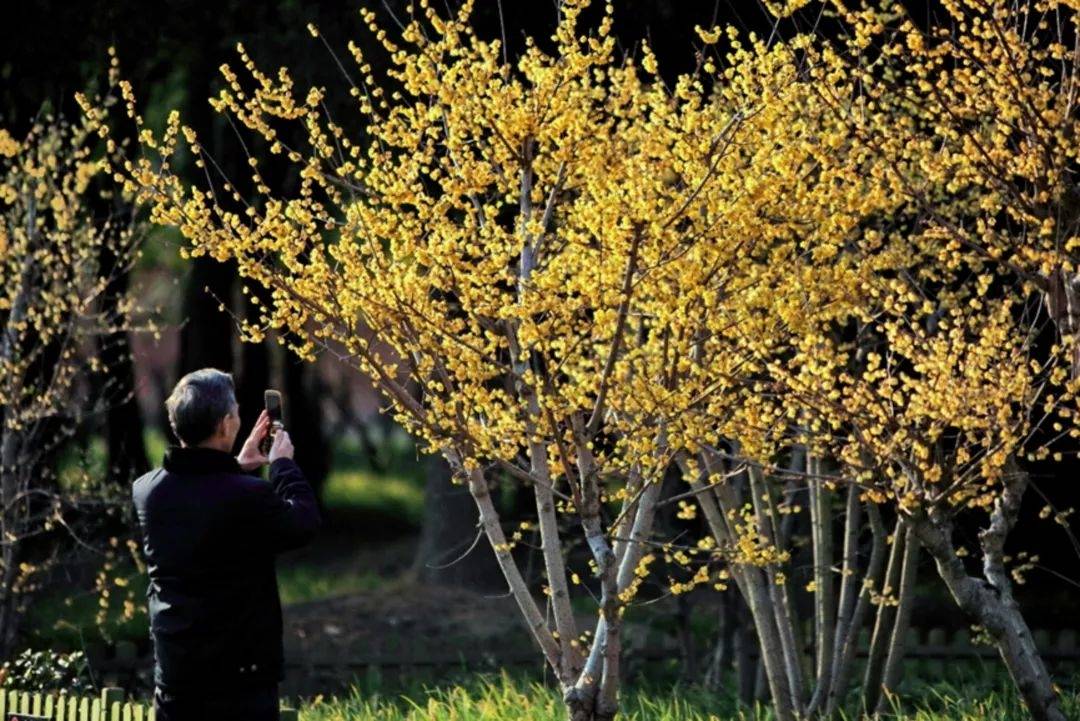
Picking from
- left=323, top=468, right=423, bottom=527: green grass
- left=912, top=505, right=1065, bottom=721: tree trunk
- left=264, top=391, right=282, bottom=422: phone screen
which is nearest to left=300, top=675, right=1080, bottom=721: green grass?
left=912, top=505, right=1065, bottom=721: tree trunk

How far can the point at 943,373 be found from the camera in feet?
20.6

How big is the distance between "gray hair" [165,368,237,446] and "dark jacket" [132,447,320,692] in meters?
0.05

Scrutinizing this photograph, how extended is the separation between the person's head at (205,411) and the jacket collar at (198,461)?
0.03 m

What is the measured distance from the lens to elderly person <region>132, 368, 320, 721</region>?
4613 mm

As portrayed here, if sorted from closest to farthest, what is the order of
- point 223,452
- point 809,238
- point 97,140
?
point 223,452 < point 809,238 < point 97,140

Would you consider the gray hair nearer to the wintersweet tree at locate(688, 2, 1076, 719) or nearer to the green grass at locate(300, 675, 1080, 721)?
the wintersweet tree at locate(688, 2, 1076, 719)

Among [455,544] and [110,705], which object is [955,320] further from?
[455,544]

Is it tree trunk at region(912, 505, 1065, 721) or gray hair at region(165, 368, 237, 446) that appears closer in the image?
gray hair at region(165, 368, 237, 446)

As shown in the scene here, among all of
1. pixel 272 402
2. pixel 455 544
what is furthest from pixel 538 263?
pixel 455 544

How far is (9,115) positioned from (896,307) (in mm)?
9370

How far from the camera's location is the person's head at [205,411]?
15.3ft

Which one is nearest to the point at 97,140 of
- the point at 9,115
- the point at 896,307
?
the point at 9,115

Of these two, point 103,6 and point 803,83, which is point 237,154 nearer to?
point 103,6

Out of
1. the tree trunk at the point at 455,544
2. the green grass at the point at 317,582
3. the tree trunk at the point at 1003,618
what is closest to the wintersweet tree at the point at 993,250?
the tree trunk at the point at 1003,618
